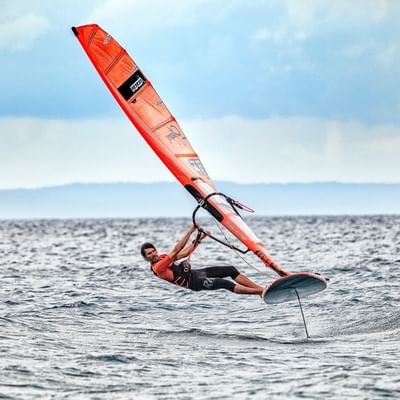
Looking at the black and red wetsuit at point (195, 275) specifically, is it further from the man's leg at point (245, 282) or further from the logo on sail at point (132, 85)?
the logo on sail at point (132, 85)

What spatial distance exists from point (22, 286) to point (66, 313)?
21.1ft

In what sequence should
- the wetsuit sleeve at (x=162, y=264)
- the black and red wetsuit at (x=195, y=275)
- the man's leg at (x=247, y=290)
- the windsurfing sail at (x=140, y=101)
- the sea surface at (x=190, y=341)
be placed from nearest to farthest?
the sea surface at (x=190, y=341), the man's leg at (x=247, y=290), the wetsuit sleeve at (x=162, y=264), the black and red wetsuit at (x=195, y=275), the windsurfing sail at (x=140, y=101)

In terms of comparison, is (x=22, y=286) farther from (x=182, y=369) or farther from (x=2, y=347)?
(x=182, y=369)

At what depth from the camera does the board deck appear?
42.8 ft

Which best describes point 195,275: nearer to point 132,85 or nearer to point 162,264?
point 162,264

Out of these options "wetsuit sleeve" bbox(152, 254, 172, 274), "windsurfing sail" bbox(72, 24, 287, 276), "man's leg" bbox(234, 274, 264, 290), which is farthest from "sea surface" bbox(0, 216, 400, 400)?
"windsurfing sail" bbox(72, 24, 287, 276)

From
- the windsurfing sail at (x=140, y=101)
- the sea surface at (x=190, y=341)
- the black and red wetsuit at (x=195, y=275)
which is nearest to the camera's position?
the sea surface at (x=190, y=341)

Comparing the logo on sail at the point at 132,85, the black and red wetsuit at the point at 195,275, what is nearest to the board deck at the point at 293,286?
the black and red wetsuit at the point at 195,275

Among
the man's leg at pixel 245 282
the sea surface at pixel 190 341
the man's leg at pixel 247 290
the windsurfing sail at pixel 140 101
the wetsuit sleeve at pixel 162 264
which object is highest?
the windsurfing sail at pixel 140 101

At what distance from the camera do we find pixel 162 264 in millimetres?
14164

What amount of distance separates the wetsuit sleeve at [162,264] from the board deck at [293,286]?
174 cm

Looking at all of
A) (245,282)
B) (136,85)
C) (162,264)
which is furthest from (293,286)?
(136,85)

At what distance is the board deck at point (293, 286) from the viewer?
13.0 metres

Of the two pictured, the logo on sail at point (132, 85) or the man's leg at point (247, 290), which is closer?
the man's leg at point (247, 290)
